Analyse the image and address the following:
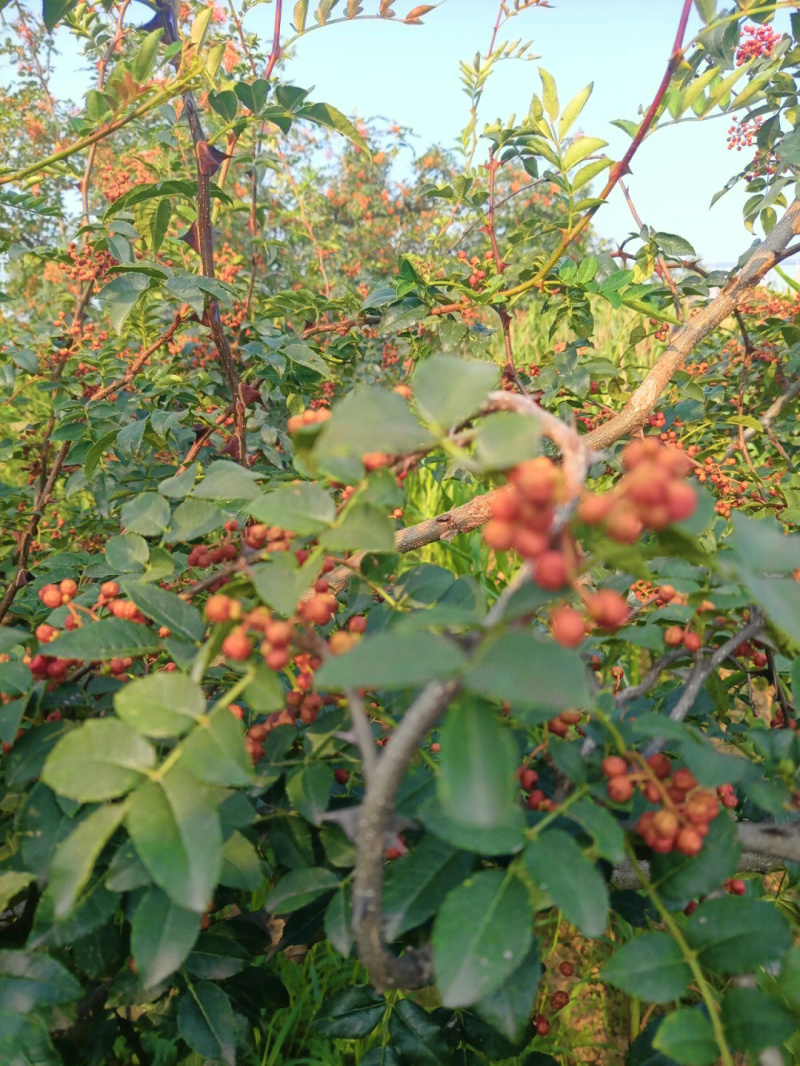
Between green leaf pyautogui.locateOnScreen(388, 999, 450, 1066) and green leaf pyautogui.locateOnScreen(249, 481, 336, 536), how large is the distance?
587 millimetres

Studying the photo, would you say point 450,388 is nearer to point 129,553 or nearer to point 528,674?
point 528,674

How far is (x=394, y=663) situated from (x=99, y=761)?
0.82 feet

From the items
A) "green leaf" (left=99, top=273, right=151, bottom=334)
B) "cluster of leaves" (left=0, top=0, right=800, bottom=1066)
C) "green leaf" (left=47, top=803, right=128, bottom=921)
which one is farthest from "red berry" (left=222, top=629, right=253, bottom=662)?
"green leaf" (left=99, top=273, right=151, bottom=334)

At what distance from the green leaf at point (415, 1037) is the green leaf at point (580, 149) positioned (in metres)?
1.21

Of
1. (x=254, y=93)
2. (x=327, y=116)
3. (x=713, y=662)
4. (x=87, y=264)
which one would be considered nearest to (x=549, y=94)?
(x=327, y=116)

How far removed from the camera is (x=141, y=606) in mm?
552

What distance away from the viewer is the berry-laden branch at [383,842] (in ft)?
1.17

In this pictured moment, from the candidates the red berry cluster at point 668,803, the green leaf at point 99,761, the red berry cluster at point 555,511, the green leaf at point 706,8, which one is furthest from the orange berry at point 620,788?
the green leaf at point 706,8

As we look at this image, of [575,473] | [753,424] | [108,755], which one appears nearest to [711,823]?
[575,473]

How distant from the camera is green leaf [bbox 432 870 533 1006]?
15.7 inches

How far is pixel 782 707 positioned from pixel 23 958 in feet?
2.64

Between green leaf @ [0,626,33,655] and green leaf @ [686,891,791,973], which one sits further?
green leaf @ [0,626,33,655]

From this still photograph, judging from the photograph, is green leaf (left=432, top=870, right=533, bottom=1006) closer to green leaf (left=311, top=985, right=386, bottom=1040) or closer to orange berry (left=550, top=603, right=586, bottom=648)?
orange berry (left=550, top=603, right=586, bottom=648)

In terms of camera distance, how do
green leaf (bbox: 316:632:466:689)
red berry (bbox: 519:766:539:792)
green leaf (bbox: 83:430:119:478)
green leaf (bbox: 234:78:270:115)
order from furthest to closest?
green leaf (bbox: 83:430:119:478)
green leaf (bbox: 234:78:270:115)
red berry (bbox: 519:766:539:792)
green leaf (bbox: 316:632:466:689)
